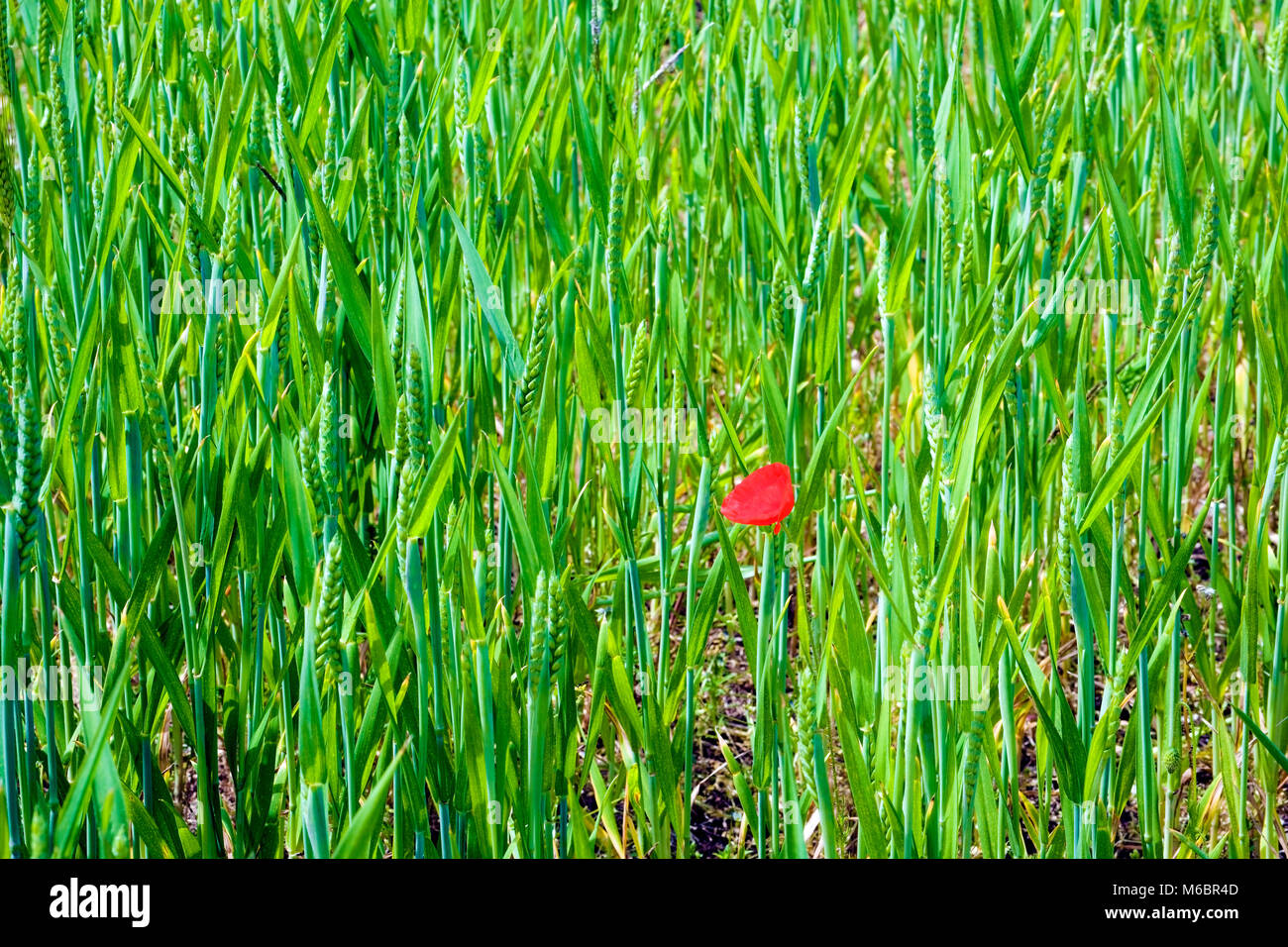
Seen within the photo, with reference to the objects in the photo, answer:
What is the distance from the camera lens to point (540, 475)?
0.82 metres

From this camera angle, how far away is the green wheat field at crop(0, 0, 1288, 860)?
72 cm

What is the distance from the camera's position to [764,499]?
2.54 ft

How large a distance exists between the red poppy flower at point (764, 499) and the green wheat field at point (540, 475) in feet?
0.10

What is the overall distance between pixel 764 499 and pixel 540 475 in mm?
158

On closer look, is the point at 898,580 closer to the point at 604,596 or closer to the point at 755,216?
the point at 604,596

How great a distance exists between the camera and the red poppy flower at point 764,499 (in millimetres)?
762

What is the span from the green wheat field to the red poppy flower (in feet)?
0.10

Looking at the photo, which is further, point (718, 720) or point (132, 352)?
point (718, 720)

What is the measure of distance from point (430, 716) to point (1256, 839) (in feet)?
2.44

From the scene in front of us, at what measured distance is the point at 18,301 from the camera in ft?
2.32
